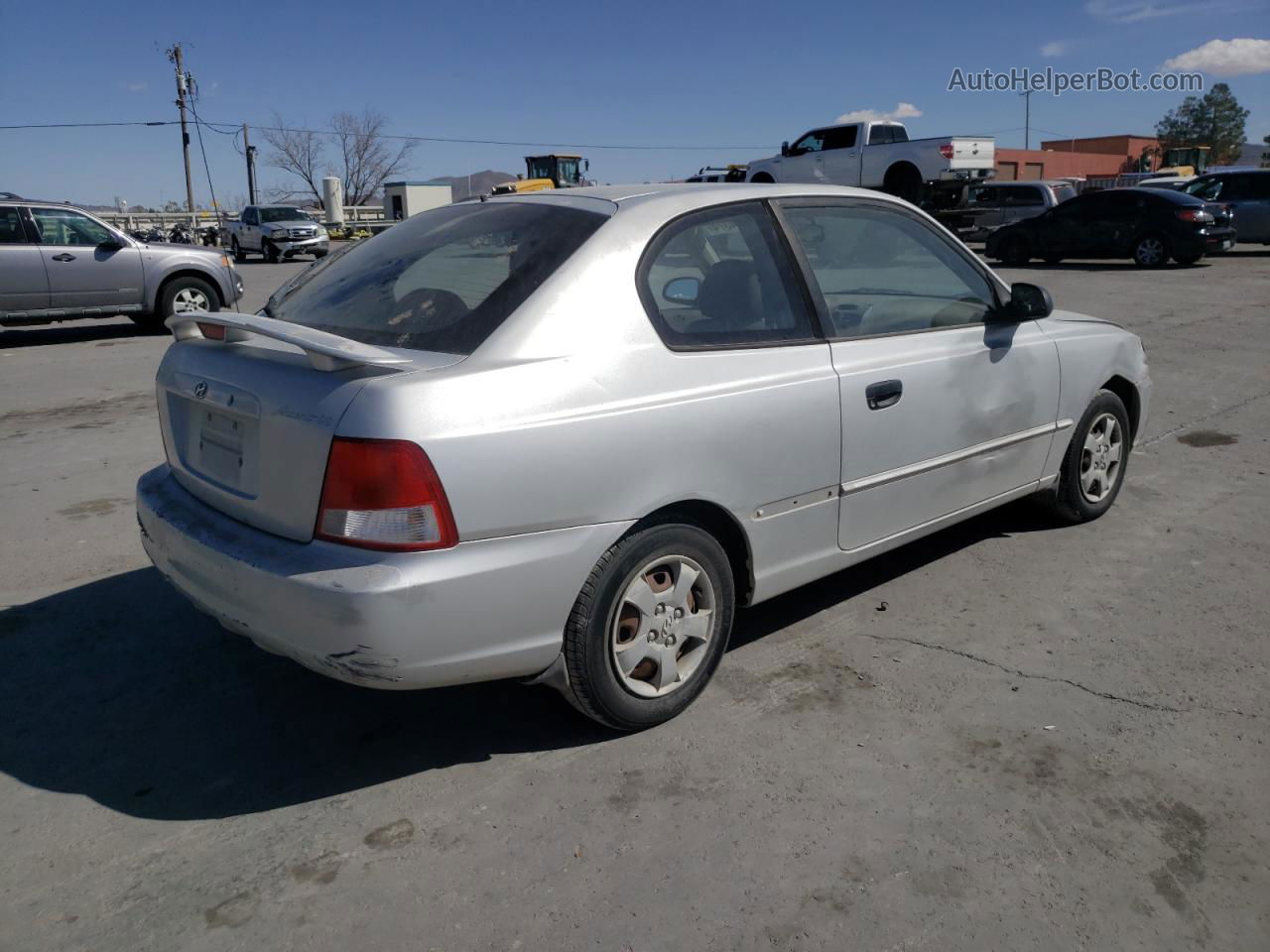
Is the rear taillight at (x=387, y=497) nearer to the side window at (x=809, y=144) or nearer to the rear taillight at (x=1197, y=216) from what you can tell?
the rear taillight at (x=1197, y=216)

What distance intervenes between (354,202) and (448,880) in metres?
84.9

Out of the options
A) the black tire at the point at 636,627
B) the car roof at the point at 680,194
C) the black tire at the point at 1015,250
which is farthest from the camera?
the black tire at the point at 1015,250

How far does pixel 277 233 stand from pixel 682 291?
30619mm

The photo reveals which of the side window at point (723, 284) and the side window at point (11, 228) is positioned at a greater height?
the side window at point (11, 228)

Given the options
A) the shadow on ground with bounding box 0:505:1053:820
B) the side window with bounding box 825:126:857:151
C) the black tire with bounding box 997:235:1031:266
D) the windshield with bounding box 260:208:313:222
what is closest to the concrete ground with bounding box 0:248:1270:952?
the shadow on ground with bounding box 0:505:1053:820

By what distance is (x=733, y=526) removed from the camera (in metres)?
3.31

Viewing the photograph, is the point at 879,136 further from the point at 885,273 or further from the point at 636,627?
the point at 636,627

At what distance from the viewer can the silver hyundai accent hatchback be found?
2641 millimetres

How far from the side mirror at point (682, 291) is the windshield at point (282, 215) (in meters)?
32.3

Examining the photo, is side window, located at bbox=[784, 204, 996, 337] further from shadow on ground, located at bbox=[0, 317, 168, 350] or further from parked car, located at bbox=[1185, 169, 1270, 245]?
parked car, located at bbox=[1185, 169, 1270, 245]

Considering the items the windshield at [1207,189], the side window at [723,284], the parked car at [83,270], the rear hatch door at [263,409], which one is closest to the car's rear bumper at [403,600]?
the rear hatch door at [263,409]

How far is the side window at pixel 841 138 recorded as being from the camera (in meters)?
25.8

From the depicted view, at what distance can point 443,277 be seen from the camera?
3.29 meters

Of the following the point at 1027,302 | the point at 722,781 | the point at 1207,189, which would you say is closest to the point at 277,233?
the point at 1207,189
